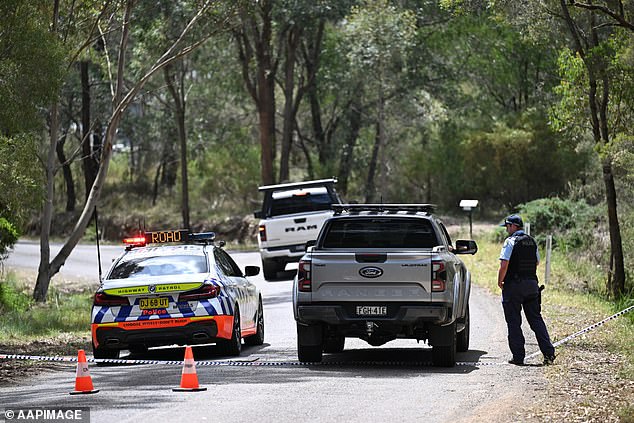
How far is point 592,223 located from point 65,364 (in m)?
21.3

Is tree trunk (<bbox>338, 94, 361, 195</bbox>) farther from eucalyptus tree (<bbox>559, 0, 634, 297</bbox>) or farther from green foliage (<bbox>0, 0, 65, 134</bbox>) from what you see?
green foliage (<bbox>0, 0, 65, 134</bbox>)

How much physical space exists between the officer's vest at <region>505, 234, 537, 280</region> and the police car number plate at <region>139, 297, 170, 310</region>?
424 centimetres

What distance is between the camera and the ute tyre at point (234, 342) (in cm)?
1502

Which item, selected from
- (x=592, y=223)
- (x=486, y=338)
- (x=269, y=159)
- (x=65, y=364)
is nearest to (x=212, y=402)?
(x=65, y=364)

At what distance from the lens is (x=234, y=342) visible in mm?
15133

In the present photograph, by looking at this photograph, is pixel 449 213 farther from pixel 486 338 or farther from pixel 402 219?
pixel 402 219

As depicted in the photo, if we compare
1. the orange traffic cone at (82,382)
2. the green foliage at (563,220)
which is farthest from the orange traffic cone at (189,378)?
the green foliage at (563,220)

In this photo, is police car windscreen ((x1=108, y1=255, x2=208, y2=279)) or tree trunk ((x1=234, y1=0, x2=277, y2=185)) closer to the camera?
police car windscreen ((x1=108, y1=255, x2=208, y2=279))

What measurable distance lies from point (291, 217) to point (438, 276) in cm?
1502

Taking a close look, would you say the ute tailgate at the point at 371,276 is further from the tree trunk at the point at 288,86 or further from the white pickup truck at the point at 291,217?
the tree trunk at the point at 288,86

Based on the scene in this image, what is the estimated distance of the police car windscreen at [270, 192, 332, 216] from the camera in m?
28.5

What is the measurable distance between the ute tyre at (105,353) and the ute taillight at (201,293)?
48.0 inches

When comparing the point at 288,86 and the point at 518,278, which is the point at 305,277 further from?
the point at 288,86

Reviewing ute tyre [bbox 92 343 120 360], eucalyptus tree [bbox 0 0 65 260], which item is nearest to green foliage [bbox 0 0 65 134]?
eucalyptus tree [bbox 0 0 65 260]
